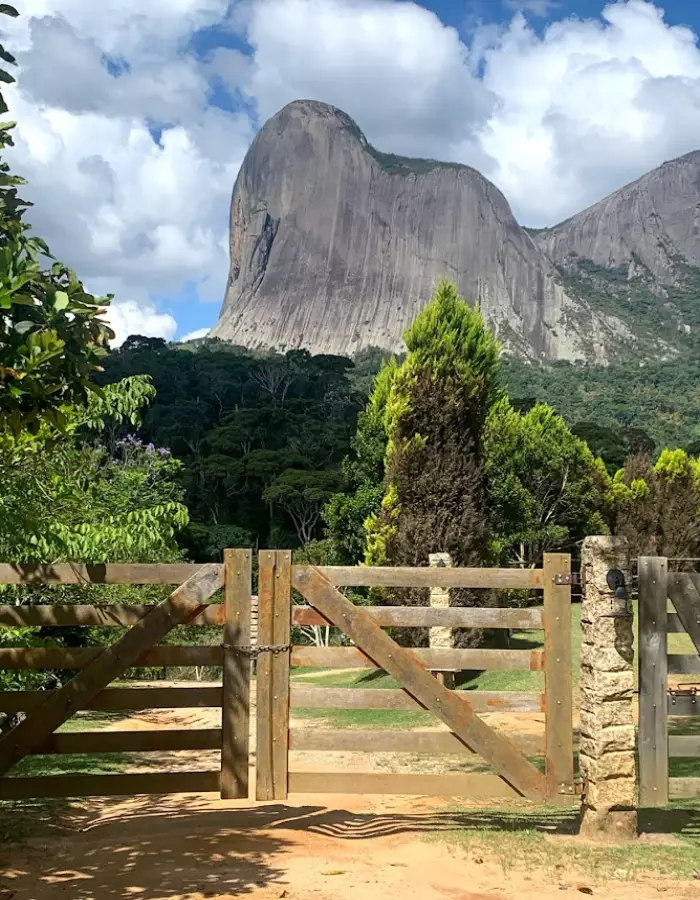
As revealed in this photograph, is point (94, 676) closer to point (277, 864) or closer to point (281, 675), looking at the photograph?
point (281, 675)

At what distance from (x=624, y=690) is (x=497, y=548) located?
14537 millimetres

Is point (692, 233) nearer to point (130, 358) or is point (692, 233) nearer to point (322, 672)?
point (130, 358)

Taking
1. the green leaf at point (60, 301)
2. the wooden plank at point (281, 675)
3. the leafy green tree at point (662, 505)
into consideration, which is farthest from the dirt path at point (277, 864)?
the leafy green tree at point (662, 505)

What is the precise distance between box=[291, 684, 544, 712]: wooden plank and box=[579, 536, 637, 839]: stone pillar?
1.18 feet

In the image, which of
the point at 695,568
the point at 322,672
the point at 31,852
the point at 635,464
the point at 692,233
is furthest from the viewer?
the point at 692,233

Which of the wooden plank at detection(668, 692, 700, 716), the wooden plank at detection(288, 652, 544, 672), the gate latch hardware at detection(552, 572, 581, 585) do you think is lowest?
the wooden plank at detection(668, 692, 700, 716)

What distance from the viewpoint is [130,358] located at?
6981 centimetres

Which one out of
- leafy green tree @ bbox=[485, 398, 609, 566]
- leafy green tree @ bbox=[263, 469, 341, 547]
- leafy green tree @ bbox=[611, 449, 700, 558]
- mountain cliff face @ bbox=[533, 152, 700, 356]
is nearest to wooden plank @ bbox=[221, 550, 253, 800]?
leafy green tree @ bbox=[485, 398, 609, 566]

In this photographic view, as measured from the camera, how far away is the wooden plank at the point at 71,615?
4.65m

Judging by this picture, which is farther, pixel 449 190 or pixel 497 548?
pixel 449 190

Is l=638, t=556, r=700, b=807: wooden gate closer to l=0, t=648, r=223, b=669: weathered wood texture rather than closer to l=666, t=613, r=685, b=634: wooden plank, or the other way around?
l=666, t=613, r=685, b=634: wooden plank

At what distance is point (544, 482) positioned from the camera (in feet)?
108

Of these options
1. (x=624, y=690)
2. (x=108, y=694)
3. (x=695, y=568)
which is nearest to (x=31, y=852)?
(x=108, y=694)

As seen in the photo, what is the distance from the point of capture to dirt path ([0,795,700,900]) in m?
3.95
